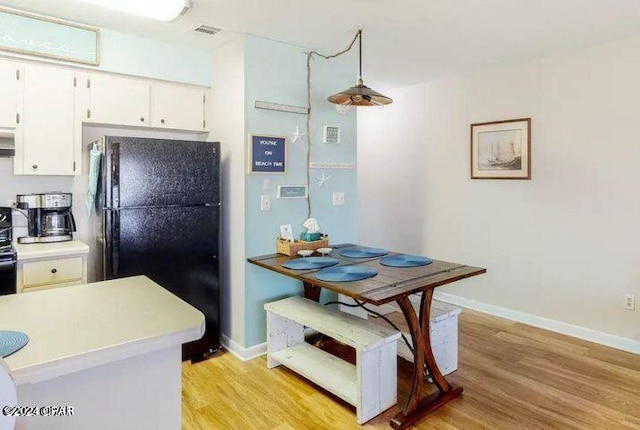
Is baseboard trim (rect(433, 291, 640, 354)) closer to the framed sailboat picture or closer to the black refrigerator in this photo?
the framed sailboat picture

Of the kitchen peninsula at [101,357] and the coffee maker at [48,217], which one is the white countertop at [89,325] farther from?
the coffee maker at [48,217]

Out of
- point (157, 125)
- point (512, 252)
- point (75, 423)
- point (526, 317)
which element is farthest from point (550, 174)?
point (75, 423)

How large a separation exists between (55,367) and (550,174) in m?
3.85

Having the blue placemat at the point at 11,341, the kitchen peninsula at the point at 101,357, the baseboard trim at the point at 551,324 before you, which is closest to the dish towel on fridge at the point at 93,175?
the kitchen peninsula at the point at 101,357

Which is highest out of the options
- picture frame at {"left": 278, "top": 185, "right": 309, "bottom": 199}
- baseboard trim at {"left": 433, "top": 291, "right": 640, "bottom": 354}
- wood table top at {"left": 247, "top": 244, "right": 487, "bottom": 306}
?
picture frame at {"left": 278, "top": 185, "right": 309, "bottom": 199}

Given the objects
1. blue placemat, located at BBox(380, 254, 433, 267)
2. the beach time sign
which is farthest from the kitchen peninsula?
the beach time sign

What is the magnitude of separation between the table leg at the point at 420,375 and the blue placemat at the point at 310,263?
0.62 meters

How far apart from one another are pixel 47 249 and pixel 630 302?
4244mm

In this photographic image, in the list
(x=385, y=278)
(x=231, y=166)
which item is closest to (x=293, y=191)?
(x=231, y=166)

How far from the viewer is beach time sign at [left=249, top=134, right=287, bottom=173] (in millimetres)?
3102

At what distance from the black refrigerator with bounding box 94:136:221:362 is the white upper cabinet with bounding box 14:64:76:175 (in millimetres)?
260

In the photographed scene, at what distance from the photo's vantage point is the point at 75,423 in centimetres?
122

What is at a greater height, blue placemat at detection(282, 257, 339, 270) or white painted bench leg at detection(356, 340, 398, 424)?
blue placemat at detection(282, 257, 339, 270)

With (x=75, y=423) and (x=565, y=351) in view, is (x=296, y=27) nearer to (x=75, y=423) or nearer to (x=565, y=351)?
(x=75, y=423)
